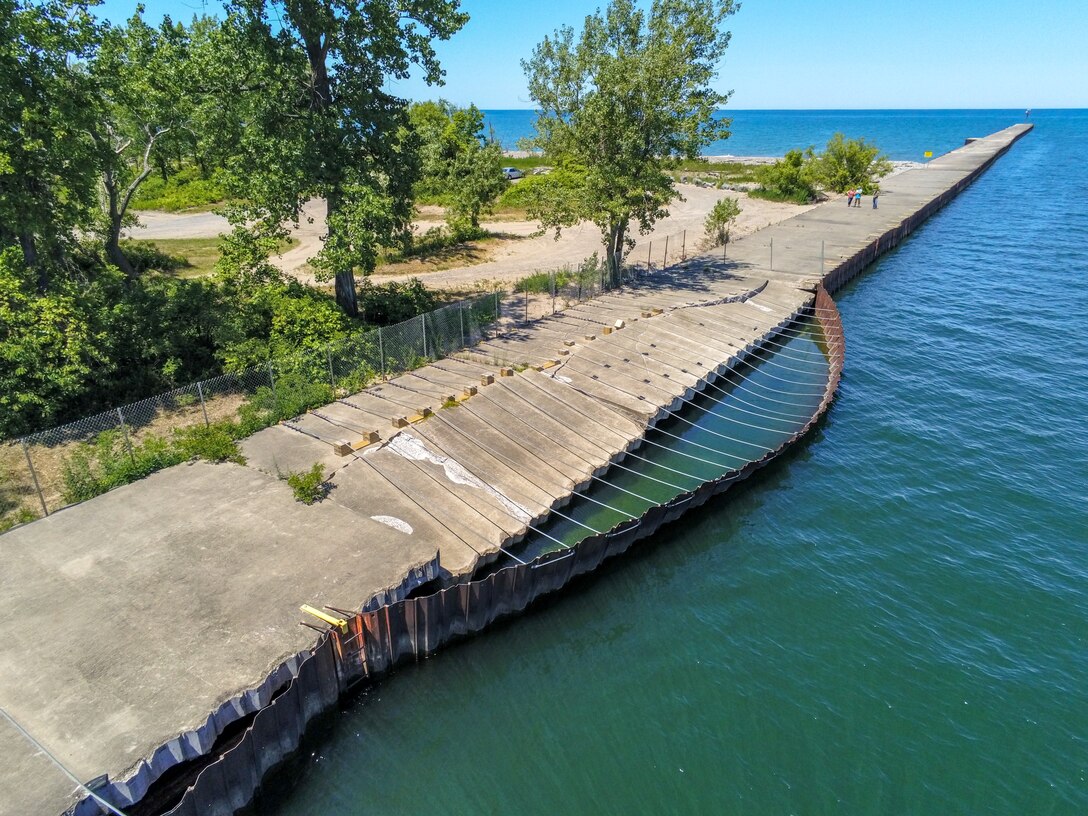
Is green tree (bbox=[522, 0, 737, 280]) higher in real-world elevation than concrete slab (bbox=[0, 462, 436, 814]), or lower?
higher

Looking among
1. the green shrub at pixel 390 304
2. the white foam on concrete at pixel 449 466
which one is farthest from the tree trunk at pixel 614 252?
the white foam on concrete at pixel 449 466

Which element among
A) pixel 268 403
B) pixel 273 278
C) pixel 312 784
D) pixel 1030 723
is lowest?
pixel 1030 723

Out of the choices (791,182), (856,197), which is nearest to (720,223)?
(856,197)

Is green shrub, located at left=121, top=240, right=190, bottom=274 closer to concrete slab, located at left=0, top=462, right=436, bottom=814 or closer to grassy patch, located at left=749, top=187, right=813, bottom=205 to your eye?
concrete slab, located at left=0, top=462, right=436, bottom=814

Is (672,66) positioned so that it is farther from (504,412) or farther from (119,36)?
(119,36)

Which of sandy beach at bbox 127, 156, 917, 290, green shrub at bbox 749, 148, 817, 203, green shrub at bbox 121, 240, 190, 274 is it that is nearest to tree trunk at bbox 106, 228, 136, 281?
sandy beach at bbox 127, 156, 917, 290

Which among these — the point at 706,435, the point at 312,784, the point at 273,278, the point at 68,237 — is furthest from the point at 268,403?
the point at 706,435
